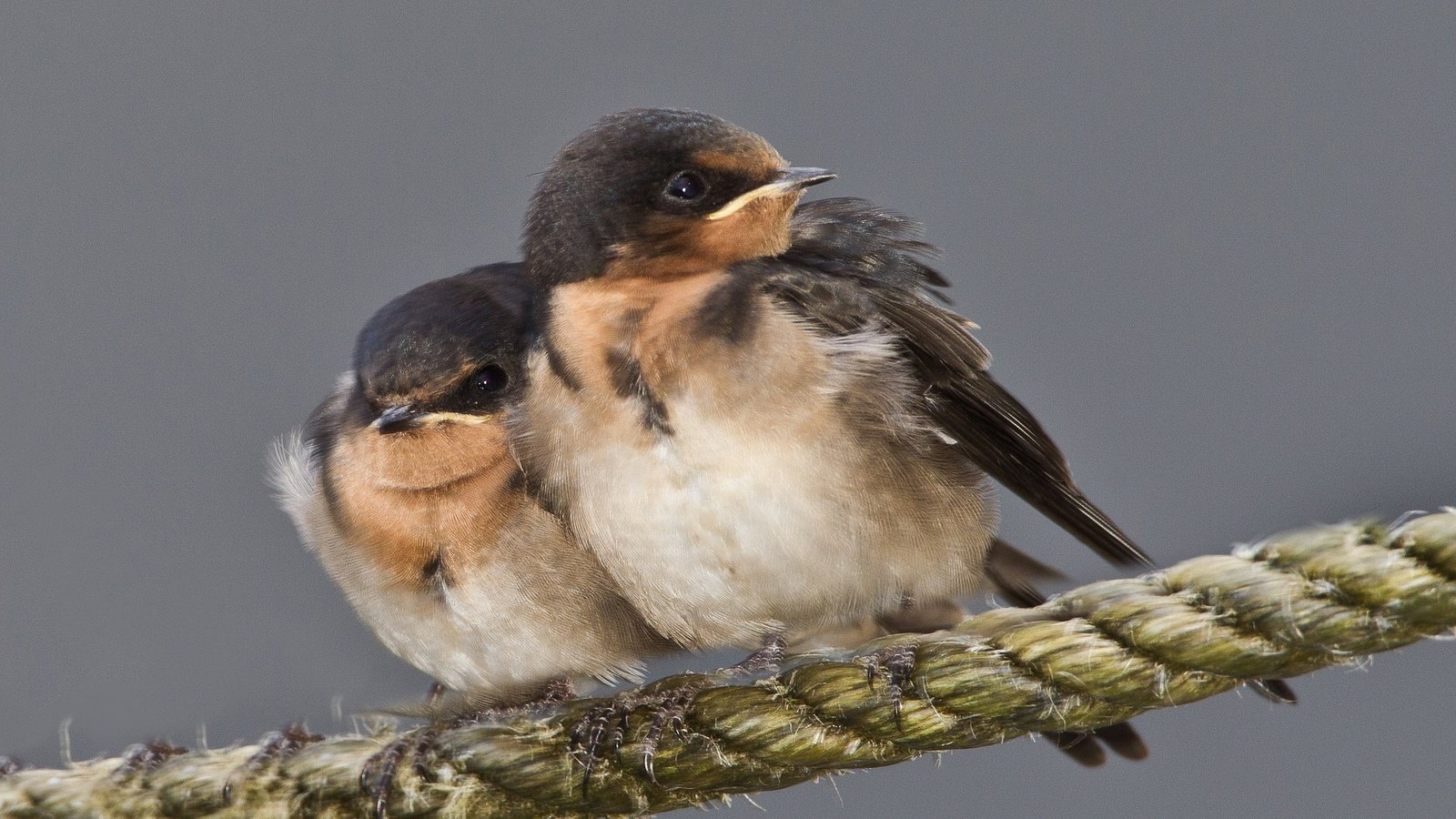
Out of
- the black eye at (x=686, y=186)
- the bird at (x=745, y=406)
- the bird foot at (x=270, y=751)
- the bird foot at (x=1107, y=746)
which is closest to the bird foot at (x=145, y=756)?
the bird foot at (x=270, y=751)

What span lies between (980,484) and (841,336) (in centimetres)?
60

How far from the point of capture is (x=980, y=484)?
12.8 feet

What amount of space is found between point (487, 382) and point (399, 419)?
9.0 inches

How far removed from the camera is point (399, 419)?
3643 mm

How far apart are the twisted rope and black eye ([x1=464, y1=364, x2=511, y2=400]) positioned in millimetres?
828

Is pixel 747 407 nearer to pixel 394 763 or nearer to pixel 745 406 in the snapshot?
pixel 745 406

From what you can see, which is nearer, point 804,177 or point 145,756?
point 145,756

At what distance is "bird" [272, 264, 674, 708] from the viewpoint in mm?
3689

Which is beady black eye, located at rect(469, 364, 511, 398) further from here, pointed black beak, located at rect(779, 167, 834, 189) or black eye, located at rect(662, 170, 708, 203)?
pointed black beak, located at rect(779, 167, 834, 189)

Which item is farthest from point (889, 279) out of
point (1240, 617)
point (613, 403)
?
point (1240, 617)

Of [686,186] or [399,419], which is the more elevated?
[686,186]

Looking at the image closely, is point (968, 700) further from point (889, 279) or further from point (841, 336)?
point (889, 279)

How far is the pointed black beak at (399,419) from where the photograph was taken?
3.64 meters

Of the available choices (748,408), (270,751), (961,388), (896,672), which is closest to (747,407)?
(748,408)
